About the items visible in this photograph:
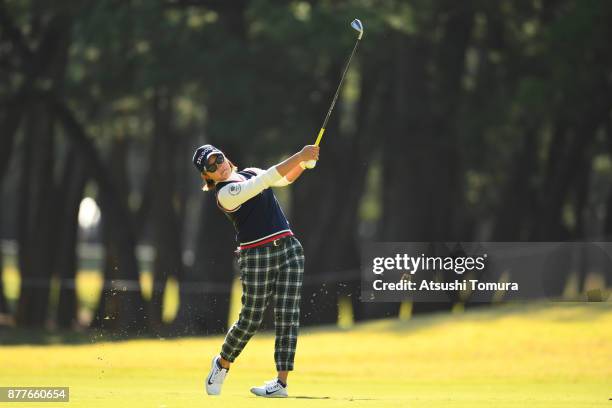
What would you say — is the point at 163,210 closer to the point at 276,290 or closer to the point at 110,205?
the point at 110,205

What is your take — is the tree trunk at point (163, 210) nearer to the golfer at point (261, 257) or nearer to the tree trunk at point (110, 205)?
the tree trunk at point (110, 205)

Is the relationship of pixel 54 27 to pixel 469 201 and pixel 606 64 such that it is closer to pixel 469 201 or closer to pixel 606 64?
pixel 606 64

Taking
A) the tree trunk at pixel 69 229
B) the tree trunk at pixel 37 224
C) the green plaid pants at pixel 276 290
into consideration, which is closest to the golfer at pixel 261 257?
the green plaid pants at pixel 276 290

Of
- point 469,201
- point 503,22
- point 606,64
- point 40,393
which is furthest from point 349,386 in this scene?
point 469,201

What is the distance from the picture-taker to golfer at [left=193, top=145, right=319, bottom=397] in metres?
11.7

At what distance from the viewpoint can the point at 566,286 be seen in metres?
24.3

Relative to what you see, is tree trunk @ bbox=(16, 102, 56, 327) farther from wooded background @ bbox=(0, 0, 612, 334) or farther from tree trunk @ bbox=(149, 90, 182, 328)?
tree trunk @ bbox=(149, 90, 182, 328)

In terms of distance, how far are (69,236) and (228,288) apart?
799cm

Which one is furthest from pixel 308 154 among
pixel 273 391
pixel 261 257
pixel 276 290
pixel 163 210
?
pixel 163 210

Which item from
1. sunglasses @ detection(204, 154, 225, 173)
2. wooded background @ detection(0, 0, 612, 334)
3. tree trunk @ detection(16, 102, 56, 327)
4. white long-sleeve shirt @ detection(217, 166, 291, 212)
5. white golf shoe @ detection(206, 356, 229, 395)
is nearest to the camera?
white long-sleeve shirt @ detection(217, 166, 291, 212)

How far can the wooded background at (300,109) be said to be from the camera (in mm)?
29391

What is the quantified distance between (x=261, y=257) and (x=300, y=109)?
21284 mm

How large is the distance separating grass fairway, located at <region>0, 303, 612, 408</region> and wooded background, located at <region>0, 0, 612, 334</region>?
2.15m
